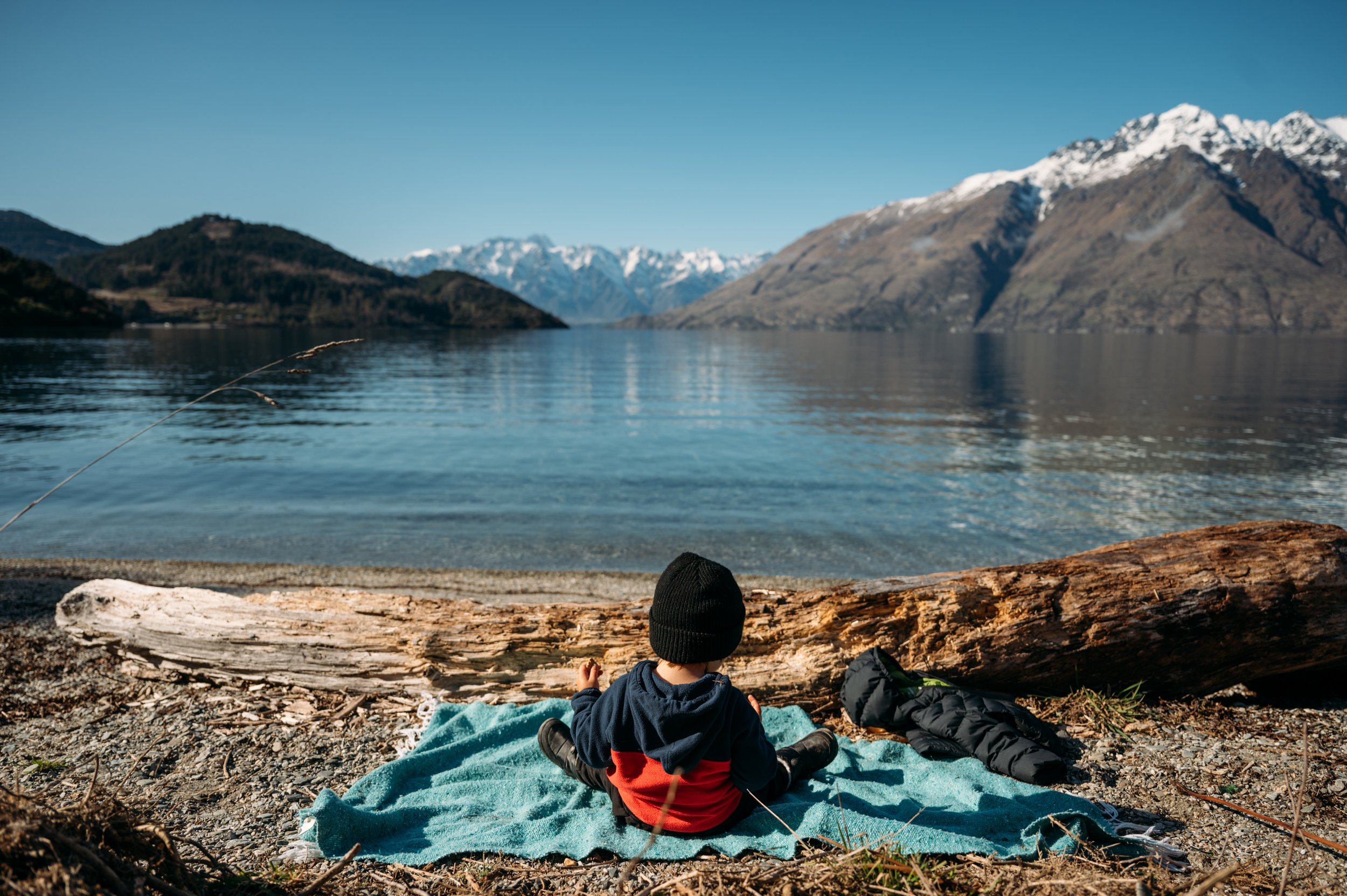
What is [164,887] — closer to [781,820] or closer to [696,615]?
[696,615]

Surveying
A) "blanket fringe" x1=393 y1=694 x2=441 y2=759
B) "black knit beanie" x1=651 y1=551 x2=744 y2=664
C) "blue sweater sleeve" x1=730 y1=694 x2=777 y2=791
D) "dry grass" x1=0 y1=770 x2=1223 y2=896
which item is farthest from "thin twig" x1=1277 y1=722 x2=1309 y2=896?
"blanket fringe" x1=393 y1=694 x2=441 y2=759

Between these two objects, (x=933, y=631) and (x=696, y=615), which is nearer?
(x=696, y=615)

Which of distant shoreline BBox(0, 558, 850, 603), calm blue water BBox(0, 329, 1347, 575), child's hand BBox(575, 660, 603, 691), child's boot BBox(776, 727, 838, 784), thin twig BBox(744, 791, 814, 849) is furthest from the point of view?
calm blue water BBox(0, 329, 1347, 575)

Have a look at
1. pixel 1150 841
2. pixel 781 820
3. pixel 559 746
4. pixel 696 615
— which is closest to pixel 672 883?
pixel 781 820

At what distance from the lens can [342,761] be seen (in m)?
5.54

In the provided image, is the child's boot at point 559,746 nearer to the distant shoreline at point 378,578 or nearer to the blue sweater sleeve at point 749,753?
the blue sweater sleeve at point 749,753

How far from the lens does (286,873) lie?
3.66 metres

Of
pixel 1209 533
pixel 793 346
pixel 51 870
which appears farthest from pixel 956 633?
pixel 793 346

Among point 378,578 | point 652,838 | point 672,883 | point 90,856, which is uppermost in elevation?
point 652,838

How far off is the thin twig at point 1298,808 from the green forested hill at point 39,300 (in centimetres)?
17467

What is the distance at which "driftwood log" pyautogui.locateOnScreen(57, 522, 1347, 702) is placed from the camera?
6230 millimetres

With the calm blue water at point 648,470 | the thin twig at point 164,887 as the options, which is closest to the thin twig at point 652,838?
the thin twig at point 164,887

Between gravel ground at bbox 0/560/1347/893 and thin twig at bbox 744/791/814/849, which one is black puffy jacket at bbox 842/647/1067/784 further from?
thin twig at bbox 744/791/814/849

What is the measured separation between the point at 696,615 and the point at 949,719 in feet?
10.4
